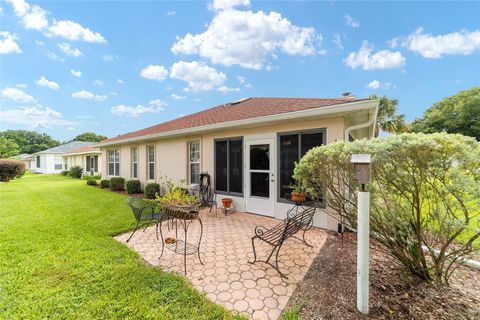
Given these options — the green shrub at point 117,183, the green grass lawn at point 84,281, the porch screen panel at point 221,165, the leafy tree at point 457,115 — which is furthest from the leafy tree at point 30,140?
the leafy tree at point 457,115

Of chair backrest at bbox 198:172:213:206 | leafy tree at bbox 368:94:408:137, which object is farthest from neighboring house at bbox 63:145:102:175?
leafy tree at bbox 368:94:408:137

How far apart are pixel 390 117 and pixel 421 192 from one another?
59.4ft

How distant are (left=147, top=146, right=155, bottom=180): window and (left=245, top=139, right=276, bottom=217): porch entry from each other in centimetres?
603

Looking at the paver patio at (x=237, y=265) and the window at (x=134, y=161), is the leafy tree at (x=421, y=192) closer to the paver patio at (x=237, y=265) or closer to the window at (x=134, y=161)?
the paver patio at (x=237, y=265)

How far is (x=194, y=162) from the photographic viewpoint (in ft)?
27.9

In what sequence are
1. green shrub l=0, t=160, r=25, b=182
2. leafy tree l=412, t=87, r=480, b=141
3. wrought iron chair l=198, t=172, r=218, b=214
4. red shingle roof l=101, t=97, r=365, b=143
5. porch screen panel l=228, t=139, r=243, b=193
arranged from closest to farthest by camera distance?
red shingle roof l=101, t=97, r=365, b=143, porch screen panel l=228, t=139, r=243, b=193, wrought iron chair l=198, t=172, r=218, b=214, green shrub l=0, t=160, r=25, b=182, leafy tree l=412, t=87, r=480, b=141

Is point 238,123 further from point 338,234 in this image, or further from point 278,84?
point 278,84

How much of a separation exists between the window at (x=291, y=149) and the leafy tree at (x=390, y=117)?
14762 mm

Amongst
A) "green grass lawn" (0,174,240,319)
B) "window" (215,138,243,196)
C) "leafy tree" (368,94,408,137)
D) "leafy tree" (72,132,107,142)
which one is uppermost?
"leafy tree" (72,132,107,142)

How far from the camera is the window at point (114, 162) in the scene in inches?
524

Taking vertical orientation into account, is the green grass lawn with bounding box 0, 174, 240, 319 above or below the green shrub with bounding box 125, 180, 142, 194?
below

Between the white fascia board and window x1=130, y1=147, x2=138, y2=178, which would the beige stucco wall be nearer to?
window x1=130, y1=147, x2=138, y2=178

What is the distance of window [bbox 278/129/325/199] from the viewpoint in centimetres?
532

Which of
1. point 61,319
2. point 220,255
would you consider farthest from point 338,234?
point 61,319
